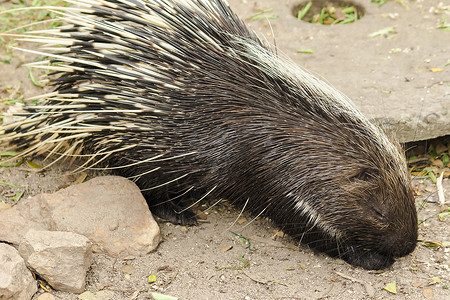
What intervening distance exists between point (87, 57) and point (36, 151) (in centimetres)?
101

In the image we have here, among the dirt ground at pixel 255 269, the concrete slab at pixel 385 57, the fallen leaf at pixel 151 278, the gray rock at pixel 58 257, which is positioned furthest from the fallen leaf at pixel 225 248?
the concrete slab at pixel 385 57

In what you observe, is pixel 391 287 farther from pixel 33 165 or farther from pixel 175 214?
pixel 33 165

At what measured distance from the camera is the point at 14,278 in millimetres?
2988

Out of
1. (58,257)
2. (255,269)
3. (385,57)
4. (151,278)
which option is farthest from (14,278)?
(385,57)

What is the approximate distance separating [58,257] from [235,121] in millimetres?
1268

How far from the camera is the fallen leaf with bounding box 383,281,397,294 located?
10.8ft

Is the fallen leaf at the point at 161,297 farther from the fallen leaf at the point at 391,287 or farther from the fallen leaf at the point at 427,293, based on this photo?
the fallen leaf at the point at 427,293

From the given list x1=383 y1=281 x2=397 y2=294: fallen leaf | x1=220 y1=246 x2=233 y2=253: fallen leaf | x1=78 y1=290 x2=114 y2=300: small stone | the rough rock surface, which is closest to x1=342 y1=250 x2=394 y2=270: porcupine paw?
x1=383 y1=281 x2=397 y2=294: fallen leaf

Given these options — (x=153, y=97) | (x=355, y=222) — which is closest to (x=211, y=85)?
(x=153, y=97)

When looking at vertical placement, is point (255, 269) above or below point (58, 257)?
above

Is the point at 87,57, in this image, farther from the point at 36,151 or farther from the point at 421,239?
the point at 421,239

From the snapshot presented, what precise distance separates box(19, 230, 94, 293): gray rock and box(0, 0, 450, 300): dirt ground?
4.2 inches

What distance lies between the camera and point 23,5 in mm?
6059

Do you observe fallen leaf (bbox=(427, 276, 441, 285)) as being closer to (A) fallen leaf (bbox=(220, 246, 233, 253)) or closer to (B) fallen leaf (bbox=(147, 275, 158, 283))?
(A) fallen leaf (bbox=(220, 246, 233, 253))
